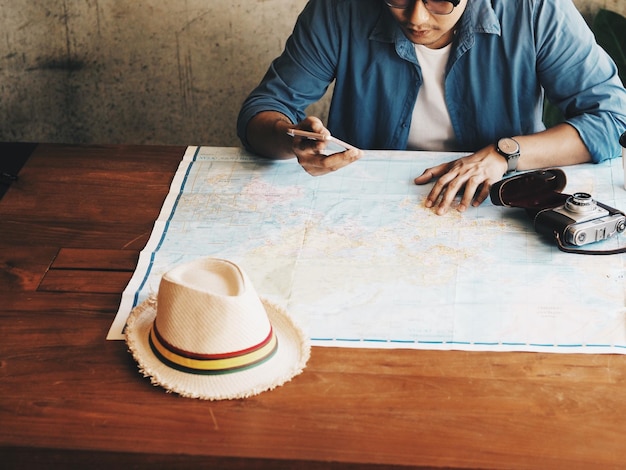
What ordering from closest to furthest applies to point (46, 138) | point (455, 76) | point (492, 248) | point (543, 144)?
point (492, 248)
point (543, 144)
point (455, 76)
point (46, 138)

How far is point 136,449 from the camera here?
123 centimetres

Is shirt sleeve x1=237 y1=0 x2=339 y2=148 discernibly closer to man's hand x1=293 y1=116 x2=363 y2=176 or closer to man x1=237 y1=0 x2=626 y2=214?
man x1=237 y1=0 x2=626 y2=214

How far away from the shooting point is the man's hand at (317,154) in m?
1.89

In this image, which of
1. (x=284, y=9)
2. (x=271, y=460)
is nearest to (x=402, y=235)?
(x=271, y=460)

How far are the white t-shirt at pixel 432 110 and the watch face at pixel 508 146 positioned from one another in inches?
12.0

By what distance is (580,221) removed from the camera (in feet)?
5.46

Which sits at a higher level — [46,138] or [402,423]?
[402,423]

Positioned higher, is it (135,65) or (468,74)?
(468,74)

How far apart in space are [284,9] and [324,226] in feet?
5.15

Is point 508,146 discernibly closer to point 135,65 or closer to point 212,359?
point 212,359

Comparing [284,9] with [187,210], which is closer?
[187,210]

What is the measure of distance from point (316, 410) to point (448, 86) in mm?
1228

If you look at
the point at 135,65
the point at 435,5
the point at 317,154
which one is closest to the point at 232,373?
the point at 317,154

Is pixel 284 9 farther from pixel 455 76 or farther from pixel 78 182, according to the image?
pixel 78 182
